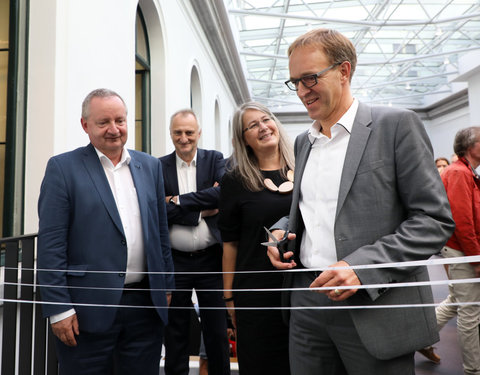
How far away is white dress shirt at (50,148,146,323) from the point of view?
190cm

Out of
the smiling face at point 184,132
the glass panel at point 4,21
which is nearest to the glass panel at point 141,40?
the glass panel at point 4,21

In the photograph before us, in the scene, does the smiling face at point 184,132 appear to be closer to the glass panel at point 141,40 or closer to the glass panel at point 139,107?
the glass panel at point 139,107

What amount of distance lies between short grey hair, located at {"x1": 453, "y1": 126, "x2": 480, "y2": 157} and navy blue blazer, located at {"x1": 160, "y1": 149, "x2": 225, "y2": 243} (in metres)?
2.13

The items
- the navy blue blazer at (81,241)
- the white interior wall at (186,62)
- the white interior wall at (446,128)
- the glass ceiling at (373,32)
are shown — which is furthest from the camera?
the white interior wall at (446,128)

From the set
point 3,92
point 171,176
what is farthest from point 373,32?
point 3,92

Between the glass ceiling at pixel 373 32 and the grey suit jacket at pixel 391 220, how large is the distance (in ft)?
30.5

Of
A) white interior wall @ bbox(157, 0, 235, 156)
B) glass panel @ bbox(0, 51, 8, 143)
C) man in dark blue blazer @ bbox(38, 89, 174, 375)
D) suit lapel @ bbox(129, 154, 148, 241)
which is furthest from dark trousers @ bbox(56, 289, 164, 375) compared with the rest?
white interior wall @ bbox(157, 0, 235, 156)

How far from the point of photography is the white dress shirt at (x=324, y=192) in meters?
1.34

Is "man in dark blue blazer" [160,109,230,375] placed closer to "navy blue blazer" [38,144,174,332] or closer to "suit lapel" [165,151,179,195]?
"suit lapel" [165,151,179,195]

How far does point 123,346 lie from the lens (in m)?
1.91

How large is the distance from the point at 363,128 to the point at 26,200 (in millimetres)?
2281

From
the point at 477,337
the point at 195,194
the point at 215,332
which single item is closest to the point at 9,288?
the point at 195,194

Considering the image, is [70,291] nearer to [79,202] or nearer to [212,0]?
[79,202]

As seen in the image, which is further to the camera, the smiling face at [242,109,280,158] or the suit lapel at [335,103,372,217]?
the smiling face at [242,109,280,158]
